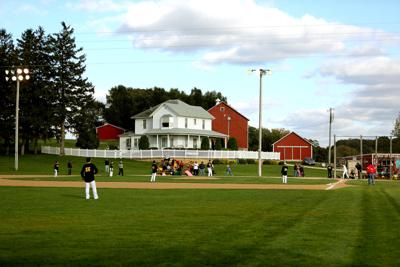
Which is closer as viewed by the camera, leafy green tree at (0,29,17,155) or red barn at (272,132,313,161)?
leafy green tree at (0,29,17,155)

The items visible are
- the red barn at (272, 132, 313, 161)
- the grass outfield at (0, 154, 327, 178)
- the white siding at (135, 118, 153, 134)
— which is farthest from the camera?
the red barn at (272, 132, 313, 161)

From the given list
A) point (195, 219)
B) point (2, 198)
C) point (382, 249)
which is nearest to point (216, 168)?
point (2, 198)

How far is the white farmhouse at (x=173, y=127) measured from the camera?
8500 cm

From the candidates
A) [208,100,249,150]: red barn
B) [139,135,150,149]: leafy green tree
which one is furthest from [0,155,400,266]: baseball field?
[208,100,249,150]: red barn

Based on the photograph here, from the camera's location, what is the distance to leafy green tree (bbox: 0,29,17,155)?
7601 centimetres

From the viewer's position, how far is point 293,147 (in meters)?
101

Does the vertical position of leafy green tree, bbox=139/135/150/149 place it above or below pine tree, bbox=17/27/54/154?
below

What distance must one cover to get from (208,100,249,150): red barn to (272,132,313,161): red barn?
5692 mm

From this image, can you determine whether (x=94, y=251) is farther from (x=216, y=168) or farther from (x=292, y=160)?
(x=292, y=160)

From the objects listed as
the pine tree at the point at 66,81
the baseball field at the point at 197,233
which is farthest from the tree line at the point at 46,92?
the baseball field at the point at 197,233

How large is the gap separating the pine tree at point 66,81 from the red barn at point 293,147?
35.2m

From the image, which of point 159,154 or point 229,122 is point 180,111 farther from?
point 229,122

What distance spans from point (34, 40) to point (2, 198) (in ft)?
201

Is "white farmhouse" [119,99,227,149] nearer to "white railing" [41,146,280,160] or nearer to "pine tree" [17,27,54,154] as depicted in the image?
"white railing" [41,146,280,160]
